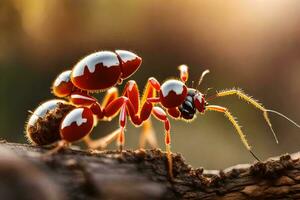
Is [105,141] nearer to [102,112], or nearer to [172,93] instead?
[102,112]

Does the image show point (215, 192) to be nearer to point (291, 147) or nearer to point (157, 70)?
point (291, 147)

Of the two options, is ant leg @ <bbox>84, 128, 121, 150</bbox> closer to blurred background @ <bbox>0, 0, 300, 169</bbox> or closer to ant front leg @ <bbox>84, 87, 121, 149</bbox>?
ant front leg @ <bbox>84, 87, 121, 149</bbox>

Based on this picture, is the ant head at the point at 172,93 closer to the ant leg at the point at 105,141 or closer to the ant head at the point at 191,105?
the ant head at the point at 191,105

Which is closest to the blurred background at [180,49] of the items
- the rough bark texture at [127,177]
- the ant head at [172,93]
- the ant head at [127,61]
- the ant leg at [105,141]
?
the ant leg at [105,141]

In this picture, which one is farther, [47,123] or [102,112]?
[102,112]

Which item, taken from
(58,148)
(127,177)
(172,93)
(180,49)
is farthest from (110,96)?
(180,49)
